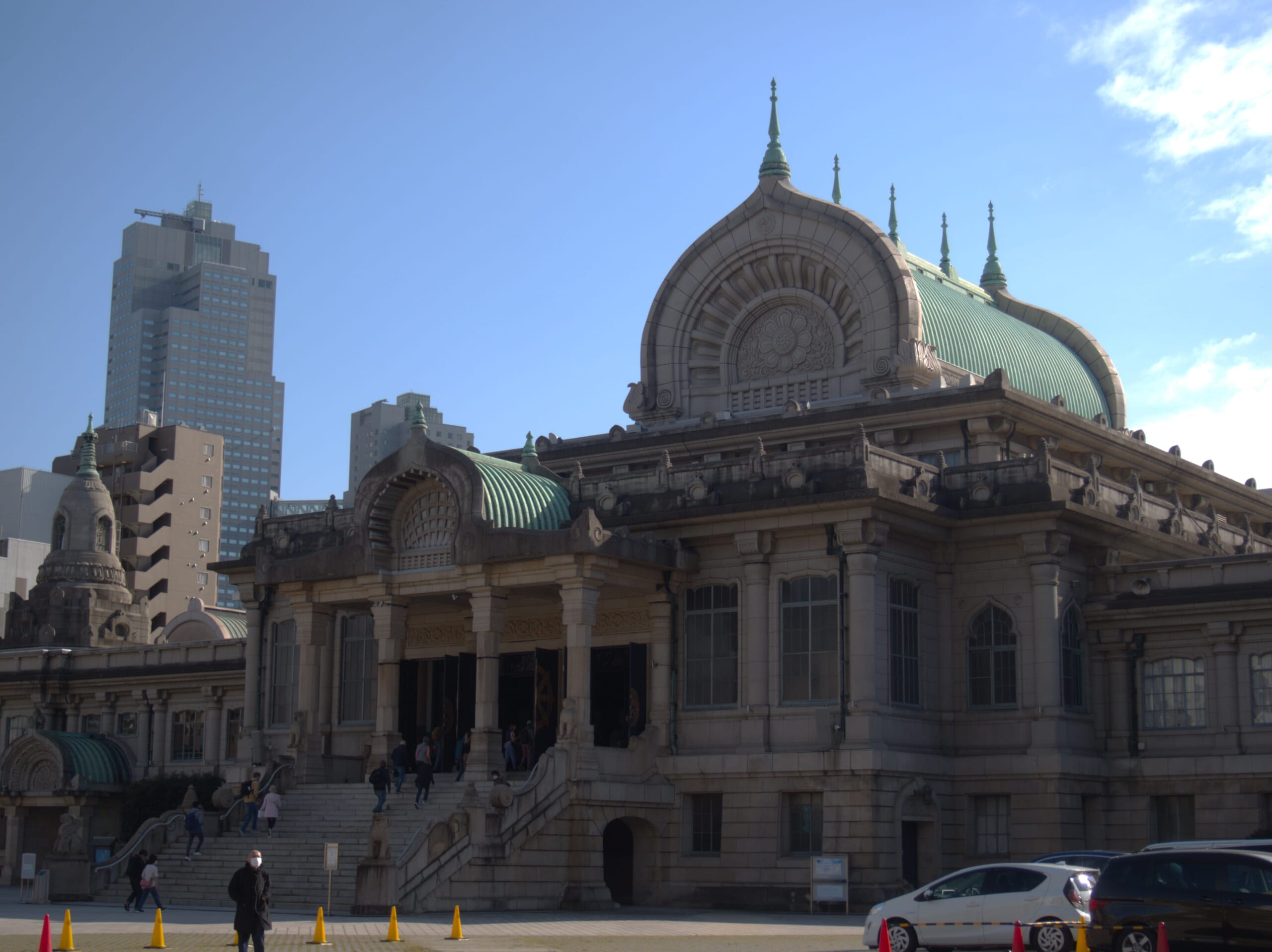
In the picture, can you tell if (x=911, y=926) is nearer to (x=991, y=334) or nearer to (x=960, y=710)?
(x=960, y=710)

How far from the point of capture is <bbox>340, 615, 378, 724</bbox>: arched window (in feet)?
170

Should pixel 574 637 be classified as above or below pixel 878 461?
below

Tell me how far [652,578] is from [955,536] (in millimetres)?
8227

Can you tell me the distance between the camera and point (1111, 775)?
149 ft

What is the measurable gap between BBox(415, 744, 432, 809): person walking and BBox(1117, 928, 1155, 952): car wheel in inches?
892

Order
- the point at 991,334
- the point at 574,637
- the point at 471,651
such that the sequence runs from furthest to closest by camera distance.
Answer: the point at 991,334 → the point at 471,651 → the point at 574,637

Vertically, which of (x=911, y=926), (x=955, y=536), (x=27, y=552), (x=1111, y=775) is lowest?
(x=911, y=926)

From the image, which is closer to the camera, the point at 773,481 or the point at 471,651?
the point at 773,481

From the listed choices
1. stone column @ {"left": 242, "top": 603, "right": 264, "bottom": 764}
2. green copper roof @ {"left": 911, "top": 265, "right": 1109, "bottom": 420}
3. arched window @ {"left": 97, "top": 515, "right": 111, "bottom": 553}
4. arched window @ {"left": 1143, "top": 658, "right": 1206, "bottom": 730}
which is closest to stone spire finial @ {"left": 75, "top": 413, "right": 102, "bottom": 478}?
arched window @ {"left": 97, "top": 515, "right": 111, "bottom": 553}

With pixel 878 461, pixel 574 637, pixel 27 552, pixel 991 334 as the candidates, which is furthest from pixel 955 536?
pixel 27 552

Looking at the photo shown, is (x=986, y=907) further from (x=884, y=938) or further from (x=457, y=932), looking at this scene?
(x=457, y=932)

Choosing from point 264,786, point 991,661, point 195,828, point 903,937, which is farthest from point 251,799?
point 903,937

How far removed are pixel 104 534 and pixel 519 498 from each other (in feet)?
145

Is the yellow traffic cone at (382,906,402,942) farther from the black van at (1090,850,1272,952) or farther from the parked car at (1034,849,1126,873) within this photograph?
the black van at (1090,850,1272,952)
